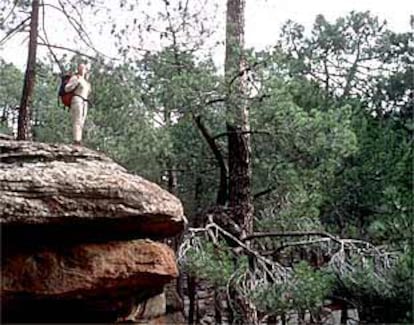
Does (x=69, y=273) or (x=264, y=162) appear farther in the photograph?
(x=264, y=162)

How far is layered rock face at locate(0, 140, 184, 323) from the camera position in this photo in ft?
9.48

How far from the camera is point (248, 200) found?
507 cm

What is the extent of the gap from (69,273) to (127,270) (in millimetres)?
286

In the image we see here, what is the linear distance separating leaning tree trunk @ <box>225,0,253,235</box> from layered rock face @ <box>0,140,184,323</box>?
1.51 meters

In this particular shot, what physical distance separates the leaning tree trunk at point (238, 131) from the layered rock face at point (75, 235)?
1.51 metres

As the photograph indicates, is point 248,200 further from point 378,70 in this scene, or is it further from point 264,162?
point 378,70

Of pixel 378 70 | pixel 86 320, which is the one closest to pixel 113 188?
pixel 86 320

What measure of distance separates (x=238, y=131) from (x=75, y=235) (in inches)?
82.4

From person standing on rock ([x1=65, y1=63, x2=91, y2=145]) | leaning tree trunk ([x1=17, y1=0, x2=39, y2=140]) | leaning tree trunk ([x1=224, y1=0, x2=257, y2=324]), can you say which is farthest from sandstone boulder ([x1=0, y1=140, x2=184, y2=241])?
leaning tree trunk ([x1=224, y1=0, x2=257, y2=324])

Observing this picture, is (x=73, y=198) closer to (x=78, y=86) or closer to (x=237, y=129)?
(x=78, y=86)

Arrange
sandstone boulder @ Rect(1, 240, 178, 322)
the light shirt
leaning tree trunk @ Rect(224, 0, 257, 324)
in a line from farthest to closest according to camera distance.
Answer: leaning tree trunk @ Rect(224, 0, 257, 324) < the light shirt < sandstone boulder @ Rect(1, 240, 178, 322)

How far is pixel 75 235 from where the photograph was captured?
310 centimetres

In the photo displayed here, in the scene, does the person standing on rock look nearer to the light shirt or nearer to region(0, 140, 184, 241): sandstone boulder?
the light shirt

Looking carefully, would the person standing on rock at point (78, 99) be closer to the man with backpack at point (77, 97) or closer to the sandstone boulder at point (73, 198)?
the man with backpack at point (77, 97)
